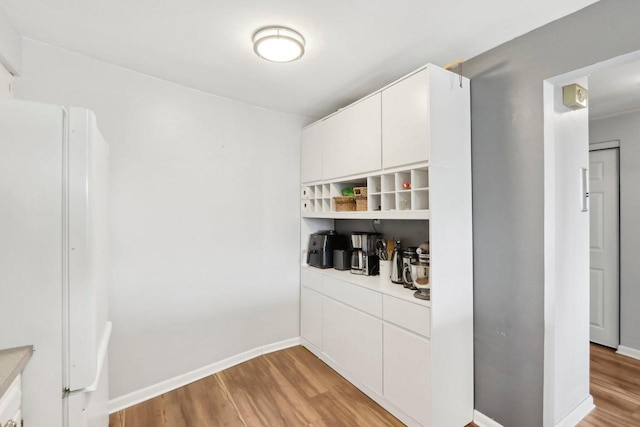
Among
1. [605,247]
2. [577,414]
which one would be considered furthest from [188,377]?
[605,247]

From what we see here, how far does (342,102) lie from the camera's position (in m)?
2.79

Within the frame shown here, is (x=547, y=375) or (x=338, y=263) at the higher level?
(x=338, y=263)

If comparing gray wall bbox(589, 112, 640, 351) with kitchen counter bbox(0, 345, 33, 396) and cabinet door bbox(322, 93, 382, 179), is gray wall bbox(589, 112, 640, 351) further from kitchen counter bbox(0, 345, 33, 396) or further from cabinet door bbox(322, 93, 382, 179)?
kitchen counter bbox(0, 345, 33, 396)

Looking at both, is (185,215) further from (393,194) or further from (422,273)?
(422,273)

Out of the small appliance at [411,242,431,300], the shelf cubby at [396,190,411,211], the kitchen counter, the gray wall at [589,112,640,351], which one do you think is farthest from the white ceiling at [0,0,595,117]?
the gray wall at [589,112,640,351]

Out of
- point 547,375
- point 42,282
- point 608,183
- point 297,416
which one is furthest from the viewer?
point 608,183

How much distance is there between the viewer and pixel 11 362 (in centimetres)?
97

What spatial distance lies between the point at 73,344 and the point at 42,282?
268 millimetres

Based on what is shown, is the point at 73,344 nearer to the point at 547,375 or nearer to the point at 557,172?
the point at 547,375

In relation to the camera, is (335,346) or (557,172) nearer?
(557,172)

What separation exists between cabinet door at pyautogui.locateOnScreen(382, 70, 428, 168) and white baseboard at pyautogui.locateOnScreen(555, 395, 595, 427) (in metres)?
1.89

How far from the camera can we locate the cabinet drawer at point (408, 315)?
1.75 m

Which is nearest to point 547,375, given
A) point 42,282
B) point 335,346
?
point 335,346

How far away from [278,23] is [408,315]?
195cm
